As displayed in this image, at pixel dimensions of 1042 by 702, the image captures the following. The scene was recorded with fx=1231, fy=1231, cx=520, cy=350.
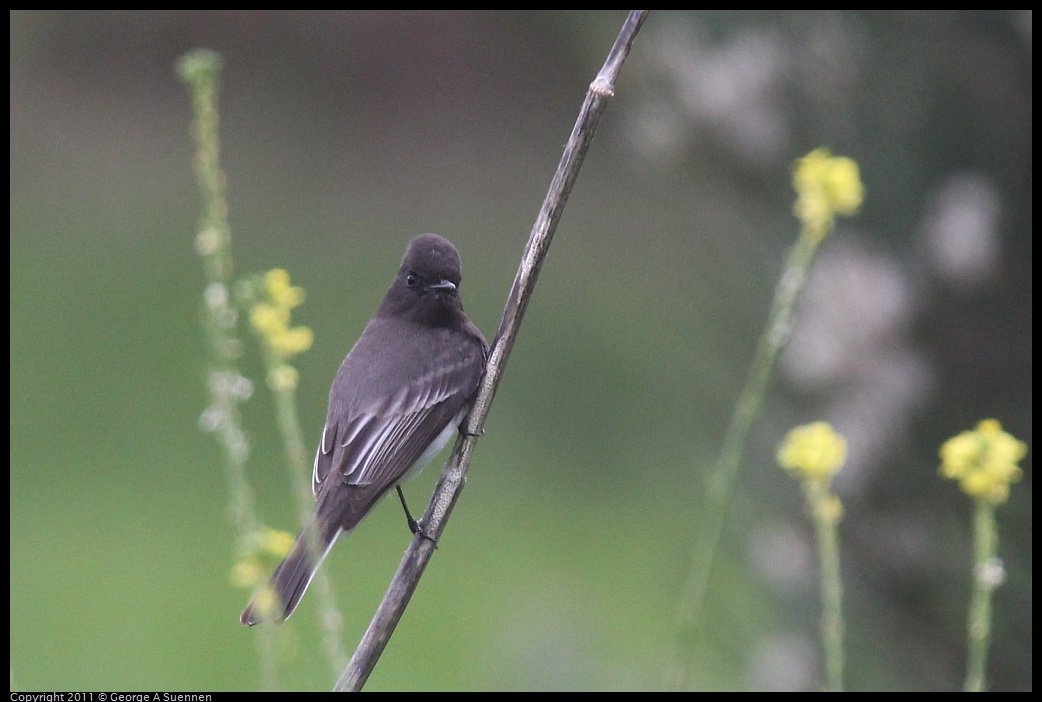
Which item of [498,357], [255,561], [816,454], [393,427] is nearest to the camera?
[255,561]

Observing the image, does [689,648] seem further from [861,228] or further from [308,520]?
[861,228]

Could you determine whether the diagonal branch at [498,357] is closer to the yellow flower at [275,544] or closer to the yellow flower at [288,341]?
the yellow flower at [275,544]

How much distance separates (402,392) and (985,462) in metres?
1.70

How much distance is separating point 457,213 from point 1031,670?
9713 mm

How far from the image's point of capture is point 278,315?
1911 millimetres

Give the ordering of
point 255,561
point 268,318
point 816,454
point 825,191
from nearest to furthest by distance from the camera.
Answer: point 255,561
point 816,454
point 268,318
point 825,191

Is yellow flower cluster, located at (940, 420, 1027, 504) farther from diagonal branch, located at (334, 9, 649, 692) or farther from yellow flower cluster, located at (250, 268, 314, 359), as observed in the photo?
yellow flower cluster, located at (250, 268, 314, 359)

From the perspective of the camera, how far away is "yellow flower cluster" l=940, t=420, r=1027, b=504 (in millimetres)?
1677

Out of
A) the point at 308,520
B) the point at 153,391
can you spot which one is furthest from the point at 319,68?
the point at 308,520

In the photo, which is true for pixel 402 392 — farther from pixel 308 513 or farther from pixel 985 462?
pixel 985 462

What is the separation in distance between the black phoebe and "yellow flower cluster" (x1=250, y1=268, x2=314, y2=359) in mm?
982

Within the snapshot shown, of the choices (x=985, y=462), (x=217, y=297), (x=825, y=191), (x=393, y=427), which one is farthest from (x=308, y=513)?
(x=393, y=427)

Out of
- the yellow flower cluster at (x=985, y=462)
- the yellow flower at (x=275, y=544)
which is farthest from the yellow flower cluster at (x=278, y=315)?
the yellow flower cluster at (x=985, y=462)

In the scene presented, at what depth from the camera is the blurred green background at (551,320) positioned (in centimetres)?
346
